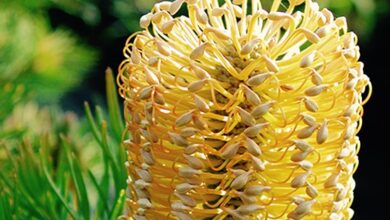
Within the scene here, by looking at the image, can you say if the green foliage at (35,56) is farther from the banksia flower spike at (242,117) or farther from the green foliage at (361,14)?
the green foliage at (361,14)

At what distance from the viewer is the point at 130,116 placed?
0.72 m

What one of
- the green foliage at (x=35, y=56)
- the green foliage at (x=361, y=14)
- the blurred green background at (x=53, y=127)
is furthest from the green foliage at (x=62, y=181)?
the green foliage at (x=361, y=14)

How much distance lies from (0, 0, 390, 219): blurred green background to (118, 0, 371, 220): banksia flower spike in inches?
3.6

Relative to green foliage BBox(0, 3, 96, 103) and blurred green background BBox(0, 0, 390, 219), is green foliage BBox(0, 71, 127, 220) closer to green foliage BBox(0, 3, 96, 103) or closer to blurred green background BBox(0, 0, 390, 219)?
blurred green background BBox(0, 0, 390, 219)

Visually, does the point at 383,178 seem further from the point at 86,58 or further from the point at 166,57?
the point at 166,57

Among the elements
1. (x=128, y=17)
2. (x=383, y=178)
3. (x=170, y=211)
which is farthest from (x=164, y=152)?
(x=383, y=178)

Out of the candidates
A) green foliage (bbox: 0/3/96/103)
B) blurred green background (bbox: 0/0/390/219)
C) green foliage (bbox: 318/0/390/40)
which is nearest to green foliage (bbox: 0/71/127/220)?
blurred green background (bbox: 0/0/390/219)

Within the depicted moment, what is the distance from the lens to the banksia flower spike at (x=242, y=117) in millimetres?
672

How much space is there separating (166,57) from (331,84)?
5.2 inches

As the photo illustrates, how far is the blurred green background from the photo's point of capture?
81 cm

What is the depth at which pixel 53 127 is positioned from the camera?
1.18 m

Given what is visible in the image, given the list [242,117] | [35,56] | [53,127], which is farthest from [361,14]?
[242,117]

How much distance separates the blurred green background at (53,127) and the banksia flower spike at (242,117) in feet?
0.30

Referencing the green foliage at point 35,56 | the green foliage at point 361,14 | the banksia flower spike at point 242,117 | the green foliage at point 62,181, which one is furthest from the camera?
the green foliage at point 361,14
